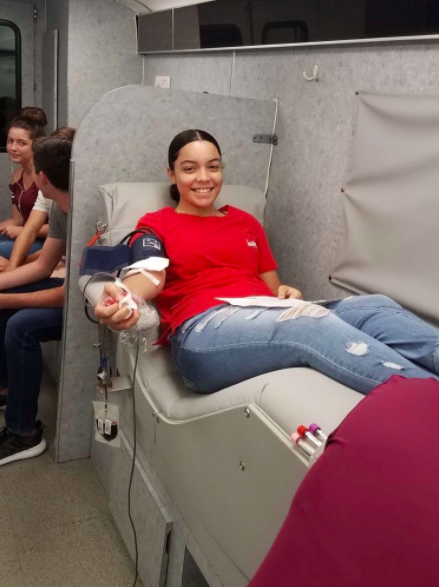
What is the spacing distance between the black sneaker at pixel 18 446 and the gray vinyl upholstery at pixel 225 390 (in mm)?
715

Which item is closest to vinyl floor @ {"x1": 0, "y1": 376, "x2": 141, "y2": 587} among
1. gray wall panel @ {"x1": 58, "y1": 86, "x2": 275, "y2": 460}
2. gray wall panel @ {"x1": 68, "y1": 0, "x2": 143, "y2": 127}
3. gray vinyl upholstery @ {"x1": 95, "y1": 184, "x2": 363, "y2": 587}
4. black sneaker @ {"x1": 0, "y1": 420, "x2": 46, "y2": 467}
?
→ black sneaker @ {"x1": 0, "y1": 420, "x2": 46, "y2": 467}

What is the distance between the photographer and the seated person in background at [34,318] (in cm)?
226

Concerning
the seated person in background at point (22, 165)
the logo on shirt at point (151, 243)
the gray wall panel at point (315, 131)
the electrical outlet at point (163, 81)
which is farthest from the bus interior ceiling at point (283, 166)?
the seated person in background at point (22, 165)

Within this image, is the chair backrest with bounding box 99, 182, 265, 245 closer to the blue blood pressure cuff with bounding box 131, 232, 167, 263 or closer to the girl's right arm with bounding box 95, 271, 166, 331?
the blue blood pressure cuff with bounding box 131, 232, 167, 263

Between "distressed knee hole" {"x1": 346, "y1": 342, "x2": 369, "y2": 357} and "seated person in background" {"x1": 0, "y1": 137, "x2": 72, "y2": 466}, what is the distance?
137cm

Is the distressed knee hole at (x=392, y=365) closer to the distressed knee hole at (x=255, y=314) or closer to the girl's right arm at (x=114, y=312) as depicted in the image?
the distressed knee hole at (x=255, y=314)

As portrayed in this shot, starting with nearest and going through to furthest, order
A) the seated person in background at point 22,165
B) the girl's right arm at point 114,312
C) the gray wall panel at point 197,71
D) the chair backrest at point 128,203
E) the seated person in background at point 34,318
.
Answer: the girl's right arm at point 114,312 → the chair backrest at point 128,203 → the seated person in background at point 34,318 → the gray wall panel at point 197,71 → the seated person in background at point 22,165

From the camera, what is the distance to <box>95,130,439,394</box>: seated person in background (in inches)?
51.3

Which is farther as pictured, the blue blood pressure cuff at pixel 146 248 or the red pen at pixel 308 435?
the blue blood pressure cuff at pixel 146 248

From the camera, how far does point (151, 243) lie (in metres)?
1.72

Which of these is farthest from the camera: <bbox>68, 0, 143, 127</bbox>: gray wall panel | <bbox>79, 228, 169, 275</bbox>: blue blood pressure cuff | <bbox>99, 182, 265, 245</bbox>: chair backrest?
<bbox>68, 0, 143, 127</bbox>: gray wall panel

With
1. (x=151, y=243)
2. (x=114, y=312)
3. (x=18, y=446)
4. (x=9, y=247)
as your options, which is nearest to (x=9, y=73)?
(x=9, y=247)

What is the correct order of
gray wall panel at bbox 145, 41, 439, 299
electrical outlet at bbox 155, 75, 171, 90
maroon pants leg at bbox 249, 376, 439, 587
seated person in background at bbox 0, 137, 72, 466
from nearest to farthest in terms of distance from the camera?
1. maroon pants leg at bbox 249, 376, 439, 587
2. gray wall panel at bbox 145, 41, 439, 299
3. seated person in background at bbox 0, 137, 72, 466
4. electrical outlet at bbox 155, 75, 171, 90

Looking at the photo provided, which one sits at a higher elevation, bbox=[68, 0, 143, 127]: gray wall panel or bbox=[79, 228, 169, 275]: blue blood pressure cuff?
bbox=[68, 0, 143, 127]: gray wall panel
